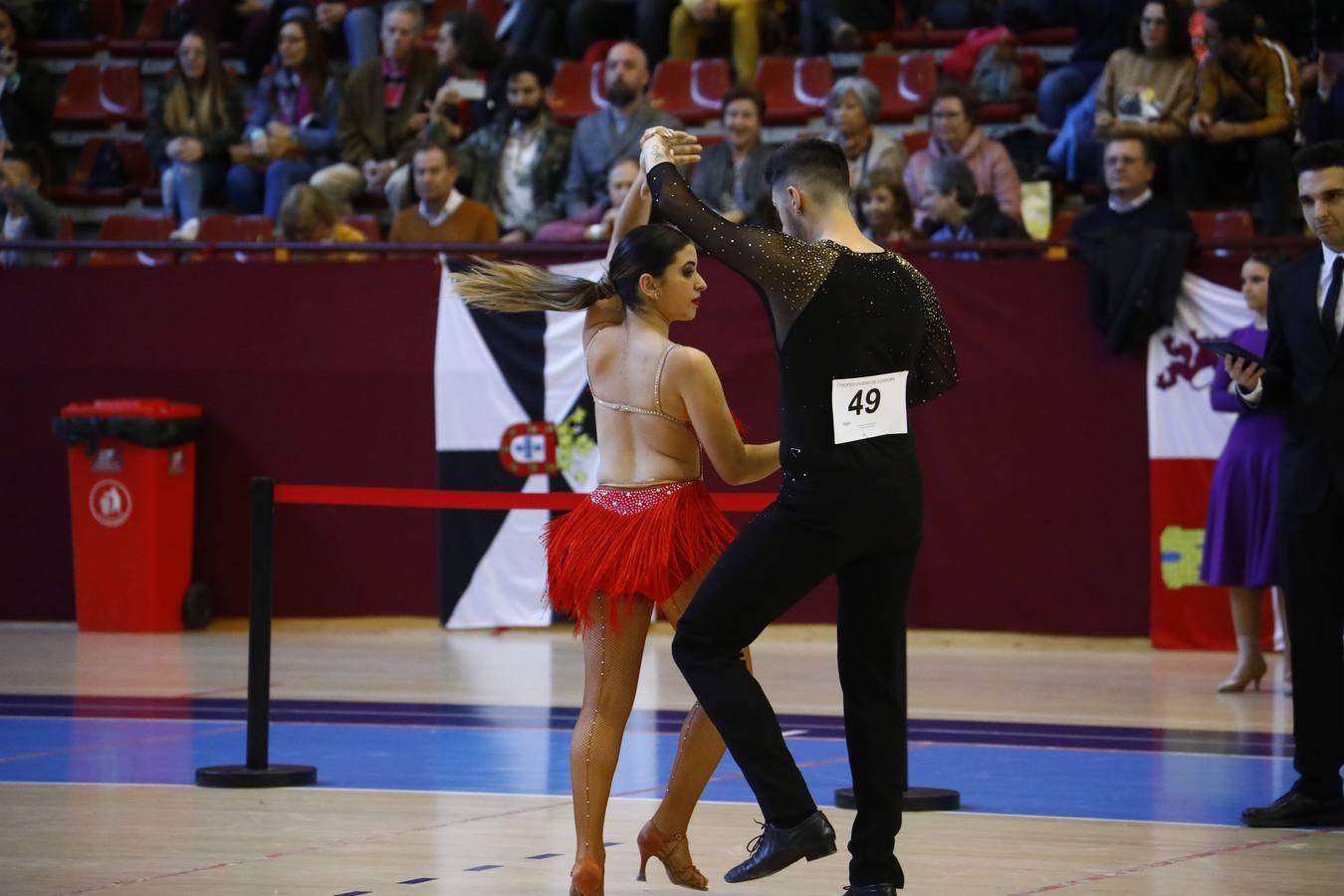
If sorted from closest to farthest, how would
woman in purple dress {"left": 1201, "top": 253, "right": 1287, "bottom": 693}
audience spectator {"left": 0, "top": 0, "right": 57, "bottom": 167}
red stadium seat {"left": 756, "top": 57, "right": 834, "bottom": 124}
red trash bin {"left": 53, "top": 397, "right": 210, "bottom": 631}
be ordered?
woman in purple dress {"left": 1201, "top": 253, "right": 1287, "bottom": 693} < red trash bin {"left": 53, "top": 397, "right": 210, "bottom": 631} < red stadium seat {"left": 756, "top": 57, "right": 834, "bottom": 124} < audience spectator {"left": 0, "top": 0, "right": 57, "bottom": 167}

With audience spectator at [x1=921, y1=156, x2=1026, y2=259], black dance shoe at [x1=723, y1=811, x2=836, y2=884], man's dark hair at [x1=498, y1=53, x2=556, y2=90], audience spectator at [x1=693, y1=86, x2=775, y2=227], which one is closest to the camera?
black dance shoe at [x1=723, y1=811, x2=836, y2=884]

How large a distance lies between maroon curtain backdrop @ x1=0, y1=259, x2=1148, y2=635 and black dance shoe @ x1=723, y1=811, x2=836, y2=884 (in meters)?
6.06

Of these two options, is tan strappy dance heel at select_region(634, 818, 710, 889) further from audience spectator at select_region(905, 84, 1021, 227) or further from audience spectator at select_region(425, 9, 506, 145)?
audience spectator at select_region(425, 9, 506, 145)

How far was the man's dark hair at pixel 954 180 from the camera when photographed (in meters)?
10.5

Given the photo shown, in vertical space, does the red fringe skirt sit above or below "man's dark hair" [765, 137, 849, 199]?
below

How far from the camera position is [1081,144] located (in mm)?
11594

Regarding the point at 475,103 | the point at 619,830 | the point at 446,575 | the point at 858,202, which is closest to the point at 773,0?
the point at 475,103

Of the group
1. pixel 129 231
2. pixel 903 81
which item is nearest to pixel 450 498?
pixel 129 231

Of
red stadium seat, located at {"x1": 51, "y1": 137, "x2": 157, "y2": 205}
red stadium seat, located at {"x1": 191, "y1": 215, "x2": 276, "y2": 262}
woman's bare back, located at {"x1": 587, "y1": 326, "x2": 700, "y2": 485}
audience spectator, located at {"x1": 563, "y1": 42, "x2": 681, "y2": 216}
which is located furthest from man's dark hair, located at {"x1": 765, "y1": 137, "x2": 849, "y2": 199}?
red stadium seat, located at {"x1": 51, "y1": 137, "x2": 157, "y2": 205}

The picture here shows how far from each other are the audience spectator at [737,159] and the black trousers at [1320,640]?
5.40m

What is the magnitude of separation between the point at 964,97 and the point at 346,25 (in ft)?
17.3

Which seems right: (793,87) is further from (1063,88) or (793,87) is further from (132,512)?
(132,512)

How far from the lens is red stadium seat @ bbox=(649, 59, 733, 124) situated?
13188 millimetres

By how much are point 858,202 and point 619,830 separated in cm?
558
